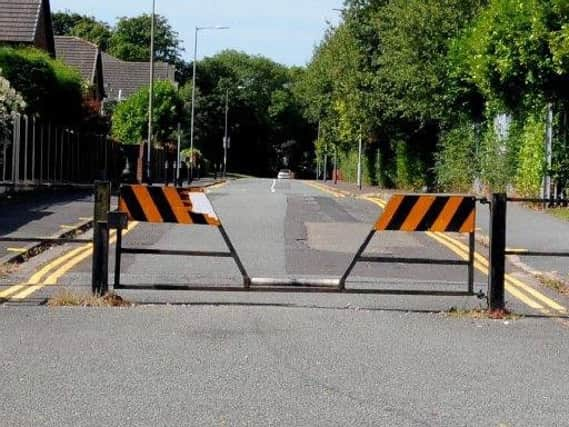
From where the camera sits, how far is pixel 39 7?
4709cm

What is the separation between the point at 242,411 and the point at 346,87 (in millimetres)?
38751

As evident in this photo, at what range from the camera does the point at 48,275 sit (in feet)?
43.3

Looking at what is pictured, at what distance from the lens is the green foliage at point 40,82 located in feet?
106

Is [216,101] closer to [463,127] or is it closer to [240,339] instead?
[463,127]

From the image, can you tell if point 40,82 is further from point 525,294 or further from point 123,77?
point 123,77

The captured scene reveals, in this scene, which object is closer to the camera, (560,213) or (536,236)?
(536,236)

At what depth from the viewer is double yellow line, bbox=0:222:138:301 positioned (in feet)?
37.4

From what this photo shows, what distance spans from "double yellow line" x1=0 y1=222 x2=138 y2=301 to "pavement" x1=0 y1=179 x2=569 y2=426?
4 cm

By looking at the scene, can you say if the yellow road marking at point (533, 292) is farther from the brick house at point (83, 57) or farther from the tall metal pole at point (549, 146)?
the brick house at point (83, 57)

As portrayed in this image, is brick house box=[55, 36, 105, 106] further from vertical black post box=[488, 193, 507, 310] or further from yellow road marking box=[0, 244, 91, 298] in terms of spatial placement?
vertical black post box=[488, 193, 507, 310]

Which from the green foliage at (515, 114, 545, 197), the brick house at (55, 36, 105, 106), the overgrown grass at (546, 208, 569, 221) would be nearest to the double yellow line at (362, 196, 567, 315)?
the overgrown grass at (546, 208, 569, 221)

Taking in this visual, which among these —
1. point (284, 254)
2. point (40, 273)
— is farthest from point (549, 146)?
point (40, 273)

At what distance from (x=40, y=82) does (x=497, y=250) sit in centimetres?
2526

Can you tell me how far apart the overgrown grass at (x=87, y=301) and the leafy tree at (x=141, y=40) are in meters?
106
